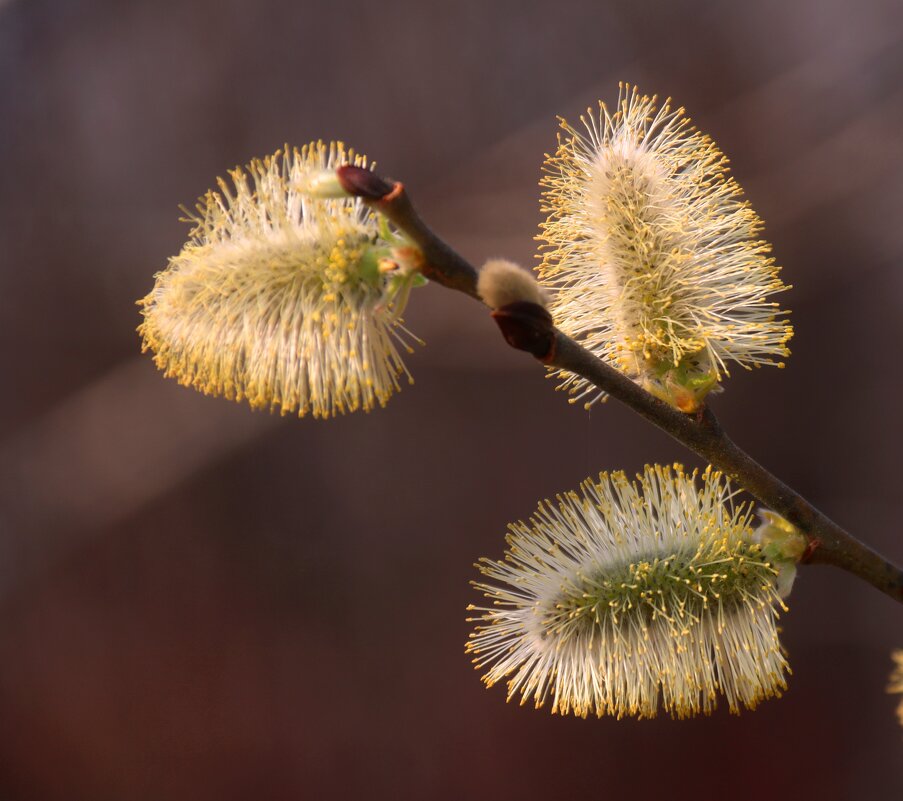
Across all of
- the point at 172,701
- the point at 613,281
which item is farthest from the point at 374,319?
the point at 172,701

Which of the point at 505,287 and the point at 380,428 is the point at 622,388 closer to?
the point at 505,287

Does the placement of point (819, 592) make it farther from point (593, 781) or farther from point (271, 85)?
point (271, 85)

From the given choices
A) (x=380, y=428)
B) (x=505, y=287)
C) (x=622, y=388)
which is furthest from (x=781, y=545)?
(x=380, y=428)

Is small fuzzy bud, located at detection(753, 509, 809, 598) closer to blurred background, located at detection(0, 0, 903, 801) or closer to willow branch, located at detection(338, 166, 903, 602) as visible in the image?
willow branch, located at detection(338, 166, 903, 602)

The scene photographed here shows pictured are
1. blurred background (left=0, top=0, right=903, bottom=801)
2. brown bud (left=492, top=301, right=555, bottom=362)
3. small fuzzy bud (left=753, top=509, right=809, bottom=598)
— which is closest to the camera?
brown bud (left=492, top=301, right=555, bottom=362)

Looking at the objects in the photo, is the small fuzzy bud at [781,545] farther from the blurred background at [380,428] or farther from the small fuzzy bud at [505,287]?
the blurred background at [380,428]

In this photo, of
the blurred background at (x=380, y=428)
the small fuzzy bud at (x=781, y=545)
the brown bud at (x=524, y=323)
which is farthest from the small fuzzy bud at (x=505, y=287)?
the blurred background at (x=380, y=428)

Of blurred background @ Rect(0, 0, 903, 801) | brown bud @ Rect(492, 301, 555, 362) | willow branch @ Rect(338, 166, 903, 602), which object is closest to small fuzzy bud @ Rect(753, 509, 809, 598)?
willow branch @ Rect(338, 166, 903, 602)
